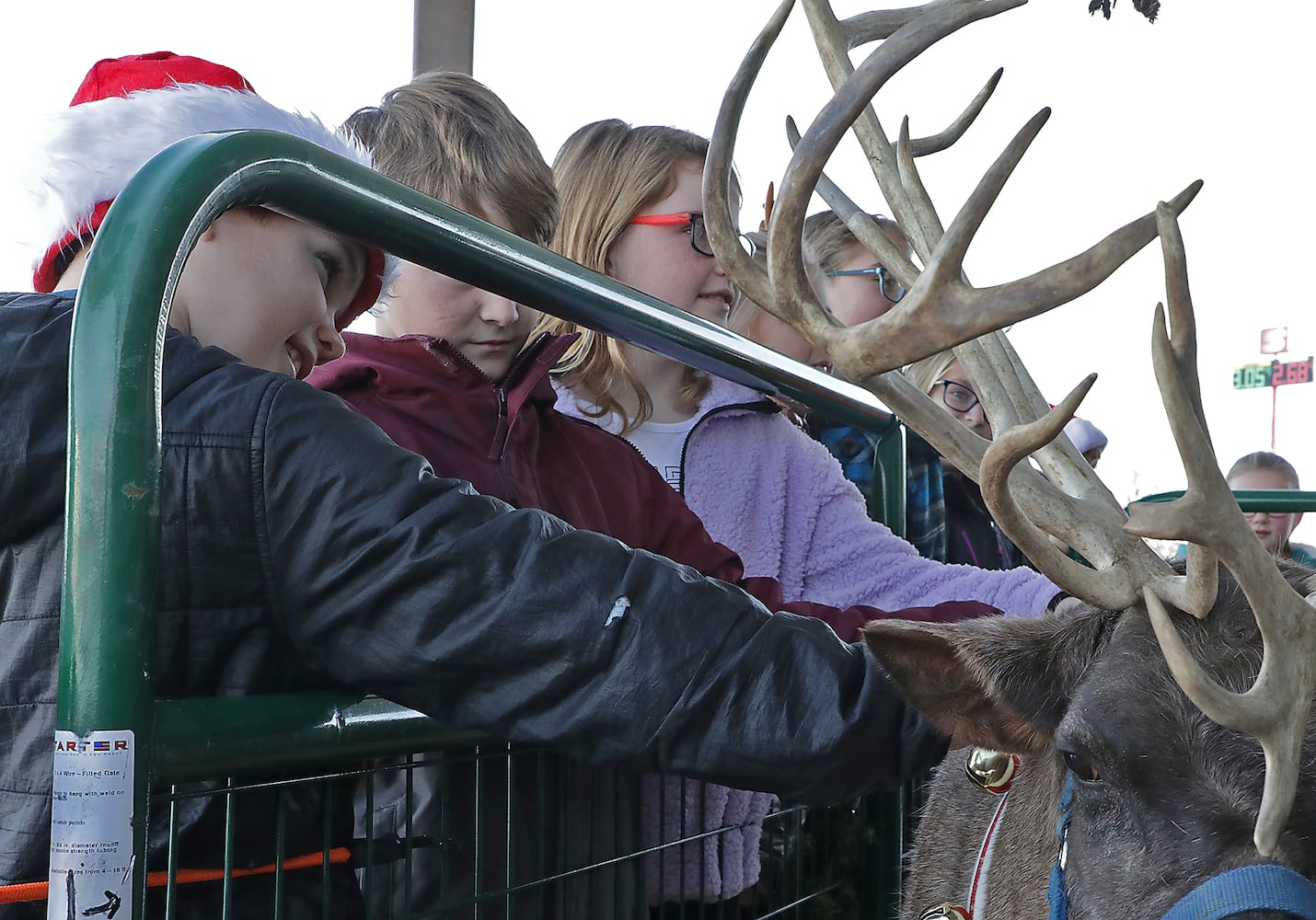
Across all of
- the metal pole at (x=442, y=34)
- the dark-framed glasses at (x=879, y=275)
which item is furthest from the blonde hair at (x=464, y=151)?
the dark-framed glasses at (x=879, y=275)

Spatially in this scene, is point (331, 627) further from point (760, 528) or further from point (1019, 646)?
point (760, 528)

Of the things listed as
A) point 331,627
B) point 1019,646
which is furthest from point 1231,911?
point 331,627

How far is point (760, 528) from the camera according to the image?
2.98 metres

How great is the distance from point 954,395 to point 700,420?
2014mm

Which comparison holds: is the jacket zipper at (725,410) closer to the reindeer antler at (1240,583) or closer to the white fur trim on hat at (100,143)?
the reindeer antler at (1240,583)

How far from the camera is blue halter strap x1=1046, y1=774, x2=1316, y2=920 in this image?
4.81 feet

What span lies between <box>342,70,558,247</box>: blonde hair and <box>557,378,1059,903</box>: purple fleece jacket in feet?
2.09

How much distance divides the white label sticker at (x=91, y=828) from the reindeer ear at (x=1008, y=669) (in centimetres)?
112

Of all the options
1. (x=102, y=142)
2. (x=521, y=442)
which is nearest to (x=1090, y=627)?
(x=521, y=442)

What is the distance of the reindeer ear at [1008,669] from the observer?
6.13 ft

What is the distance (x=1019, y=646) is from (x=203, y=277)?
4.55ft

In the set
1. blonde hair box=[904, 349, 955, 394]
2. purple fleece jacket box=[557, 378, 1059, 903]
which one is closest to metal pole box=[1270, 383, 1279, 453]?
blonde hair box=[904, 349, 955, 394]

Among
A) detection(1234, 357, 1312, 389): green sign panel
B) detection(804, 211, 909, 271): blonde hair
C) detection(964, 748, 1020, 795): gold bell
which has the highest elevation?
detection(1234, 357, 1312, 389): green sign panel

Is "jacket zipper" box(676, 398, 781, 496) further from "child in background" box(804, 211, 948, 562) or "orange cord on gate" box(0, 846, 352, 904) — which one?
"orange cord on gate" box(0, 846, 352, 904)
